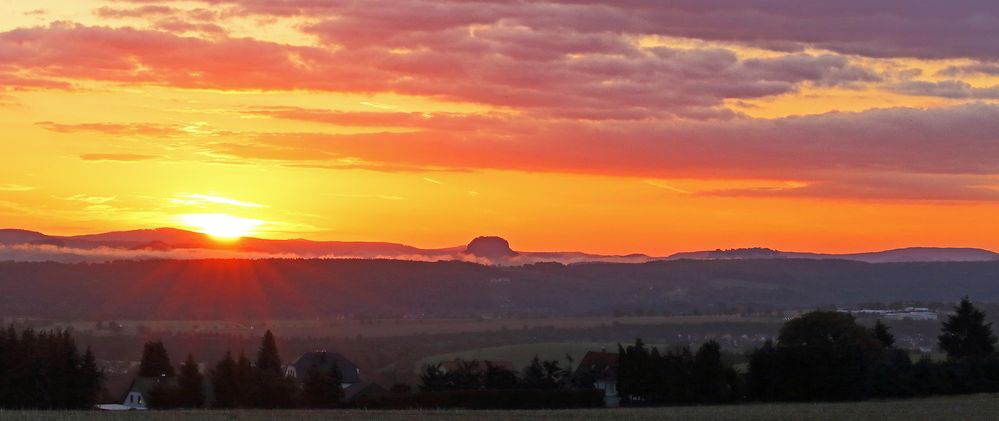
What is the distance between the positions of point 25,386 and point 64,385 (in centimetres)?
216

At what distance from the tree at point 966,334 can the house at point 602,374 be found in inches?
1081

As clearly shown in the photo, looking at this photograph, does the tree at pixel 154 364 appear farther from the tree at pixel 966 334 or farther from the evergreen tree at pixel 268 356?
the tree at pixel 966 334

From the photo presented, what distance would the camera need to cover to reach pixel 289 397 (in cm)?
8419

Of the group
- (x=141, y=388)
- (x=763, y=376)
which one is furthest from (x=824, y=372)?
(x=141, y=388)

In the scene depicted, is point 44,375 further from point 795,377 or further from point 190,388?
point 795,377

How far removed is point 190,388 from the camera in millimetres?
86750

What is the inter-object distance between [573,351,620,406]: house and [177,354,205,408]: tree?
24433 millimetres

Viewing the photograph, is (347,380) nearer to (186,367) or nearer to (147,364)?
(147,364)

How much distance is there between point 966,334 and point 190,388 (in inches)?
2562

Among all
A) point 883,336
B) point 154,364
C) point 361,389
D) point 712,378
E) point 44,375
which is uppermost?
point 883,336

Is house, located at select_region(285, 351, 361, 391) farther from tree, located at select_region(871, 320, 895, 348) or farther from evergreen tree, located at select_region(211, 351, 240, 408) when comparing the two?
tree, located at select_region(871, 320, 895, 348)

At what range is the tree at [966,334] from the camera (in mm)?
116812

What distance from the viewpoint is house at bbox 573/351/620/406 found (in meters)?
97.1

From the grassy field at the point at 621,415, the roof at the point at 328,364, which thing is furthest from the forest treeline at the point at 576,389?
the roof at the point at 328,364
